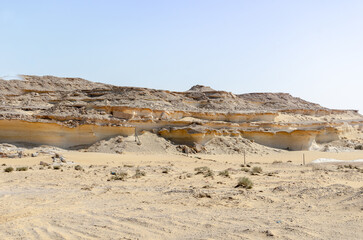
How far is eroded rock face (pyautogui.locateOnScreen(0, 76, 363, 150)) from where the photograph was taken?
998 inches

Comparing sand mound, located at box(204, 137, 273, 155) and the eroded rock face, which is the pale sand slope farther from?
sand mound, located at box(204, 137, 273, 155)

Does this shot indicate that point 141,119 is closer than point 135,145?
No

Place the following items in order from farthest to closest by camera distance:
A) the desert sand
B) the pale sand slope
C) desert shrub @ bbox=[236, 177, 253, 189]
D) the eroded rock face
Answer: the eroded rock face < desert shrub @ bbox=[236, 177, 253, 189] < the desert sand < the pale sand slope

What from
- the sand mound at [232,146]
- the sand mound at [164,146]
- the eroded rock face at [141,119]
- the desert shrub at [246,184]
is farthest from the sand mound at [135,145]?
the desert shrub at [246,184]

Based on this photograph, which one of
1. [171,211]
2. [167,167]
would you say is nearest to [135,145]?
[167,167]

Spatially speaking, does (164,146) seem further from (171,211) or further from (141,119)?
(171,211)

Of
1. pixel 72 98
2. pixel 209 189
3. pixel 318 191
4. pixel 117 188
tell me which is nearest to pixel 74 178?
pixel 117 188

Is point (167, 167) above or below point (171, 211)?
below

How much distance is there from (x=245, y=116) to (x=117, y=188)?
25.5 meters

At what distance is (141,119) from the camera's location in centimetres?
2797

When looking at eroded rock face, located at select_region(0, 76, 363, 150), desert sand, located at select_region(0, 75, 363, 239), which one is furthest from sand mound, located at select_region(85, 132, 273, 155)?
eroded rock face, located at select_region(0, 76, 363, 150)

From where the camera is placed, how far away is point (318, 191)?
29.3ft

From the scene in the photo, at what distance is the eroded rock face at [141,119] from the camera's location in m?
25.3

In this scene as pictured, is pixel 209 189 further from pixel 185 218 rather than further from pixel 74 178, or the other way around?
pixel 74 178
